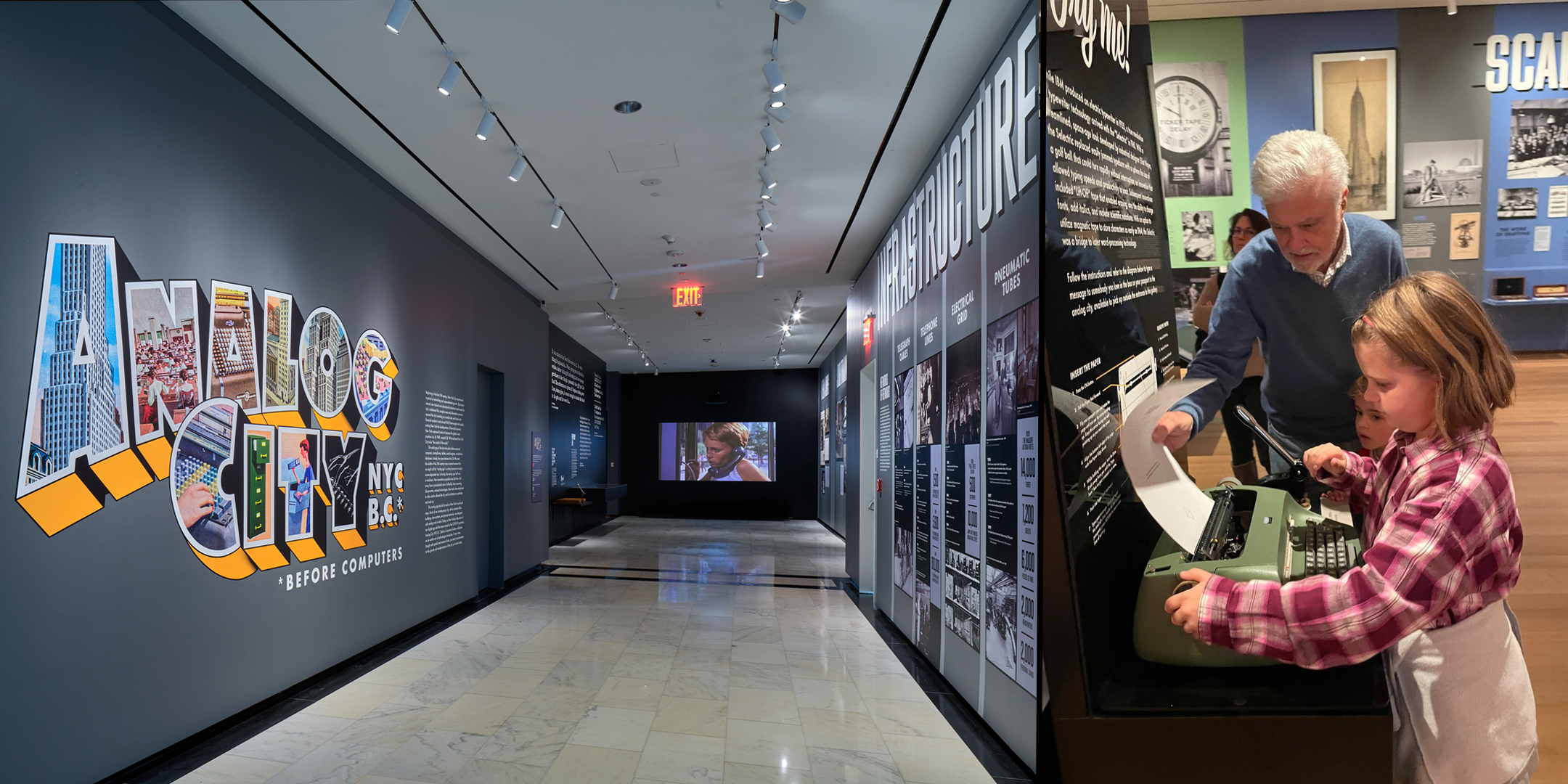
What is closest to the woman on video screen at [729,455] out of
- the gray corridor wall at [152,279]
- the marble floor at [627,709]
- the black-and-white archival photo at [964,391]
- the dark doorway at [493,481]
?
the dark doorway at [493,481]

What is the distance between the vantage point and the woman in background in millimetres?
2082

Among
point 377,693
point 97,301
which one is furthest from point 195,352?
point 377,693

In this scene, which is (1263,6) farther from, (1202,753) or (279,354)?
(279,354)

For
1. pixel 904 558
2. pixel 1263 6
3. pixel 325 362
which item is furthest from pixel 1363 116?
pixel 325 362

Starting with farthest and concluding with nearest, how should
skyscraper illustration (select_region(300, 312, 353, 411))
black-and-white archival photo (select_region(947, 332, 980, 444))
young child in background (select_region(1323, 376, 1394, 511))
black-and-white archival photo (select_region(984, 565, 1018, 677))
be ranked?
1. skyscraper illustration (select_region(300, 312, 353, 411))
2. black-and-white archival photo (select_region(947, 332, 980, 444))
3. black-and-white archival photo (select_region(984, 565, 1018, 677))
4. young child in background (select_region(1323, 376, 1394, 511))

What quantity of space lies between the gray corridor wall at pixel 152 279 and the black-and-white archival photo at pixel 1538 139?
5.37 meters

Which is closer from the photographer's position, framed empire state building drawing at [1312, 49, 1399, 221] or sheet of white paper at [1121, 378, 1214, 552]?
sheet of white paper at [1121, 378, 1214, 552]

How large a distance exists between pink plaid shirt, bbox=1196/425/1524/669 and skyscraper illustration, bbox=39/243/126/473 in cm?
377

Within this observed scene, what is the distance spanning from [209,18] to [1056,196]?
12.6 ft

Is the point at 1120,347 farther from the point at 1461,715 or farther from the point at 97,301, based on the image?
the point at 97,301

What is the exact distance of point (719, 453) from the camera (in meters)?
16.4

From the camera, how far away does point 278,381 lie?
151 inches

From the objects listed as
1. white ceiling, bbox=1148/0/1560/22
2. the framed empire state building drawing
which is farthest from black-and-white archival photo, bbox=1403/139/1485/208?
white ceiling, bbox=1148/0/1560/22

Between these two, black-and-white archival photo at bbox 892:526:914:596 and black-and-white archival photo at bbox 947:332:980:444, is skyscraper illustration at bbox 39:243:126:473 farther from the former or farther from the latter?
black-and-white archival photo at bbox 892:526:914:596
